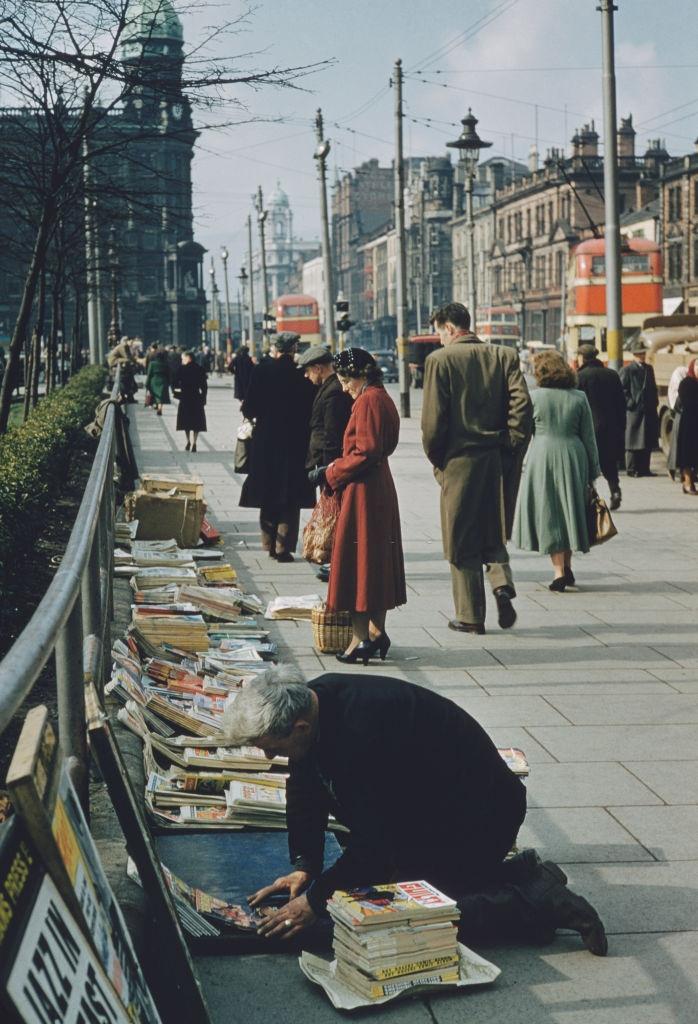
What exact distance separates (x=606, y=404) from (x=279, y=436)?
4793 mm

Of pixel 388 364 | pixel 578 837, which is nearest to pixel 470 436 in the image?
pixel 578 837

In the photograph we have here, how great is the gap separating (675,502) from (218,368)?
61258mm

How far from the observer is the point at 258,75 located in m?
9.58

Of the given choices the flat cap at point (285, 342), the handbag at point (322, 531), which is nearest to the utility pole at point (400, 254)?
the flat cap at point (285, 342)

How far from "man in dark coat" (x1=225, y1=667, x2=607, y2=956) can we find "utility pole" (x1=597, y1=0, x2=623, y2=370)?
1533 cm

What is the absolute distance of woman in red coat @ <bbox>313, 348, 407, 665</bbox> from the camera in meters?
8.16

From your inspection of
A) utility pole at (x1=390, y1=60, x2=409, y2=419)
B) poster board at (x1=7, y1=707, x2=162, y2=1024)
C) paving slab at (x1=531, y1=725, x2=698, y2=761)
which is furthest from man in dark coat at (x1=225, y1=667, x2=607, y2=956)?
utility pole at (x1=390, y1=60, x2=409, y2=419)

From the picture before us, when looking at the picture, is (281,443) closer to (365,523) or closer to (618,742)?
(365,523)

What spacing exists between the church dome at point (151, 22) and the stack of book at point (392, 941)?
8.54m

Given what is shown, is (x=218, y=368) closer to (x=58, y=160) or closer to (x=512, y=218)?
(x=512, y=218)

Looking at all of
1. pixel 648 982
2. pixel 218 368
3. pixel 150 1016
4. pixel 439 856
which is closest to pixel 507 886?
pixel 439 856

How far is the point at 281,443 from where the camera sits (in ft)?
40.1

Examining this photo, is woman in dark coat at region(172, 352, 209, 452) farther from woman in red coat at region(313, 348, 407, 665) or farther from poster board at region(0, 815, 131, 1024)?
poster board at region(0, 815, 131, 1024)

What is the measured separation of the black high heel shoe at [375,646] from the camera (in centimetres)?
828
